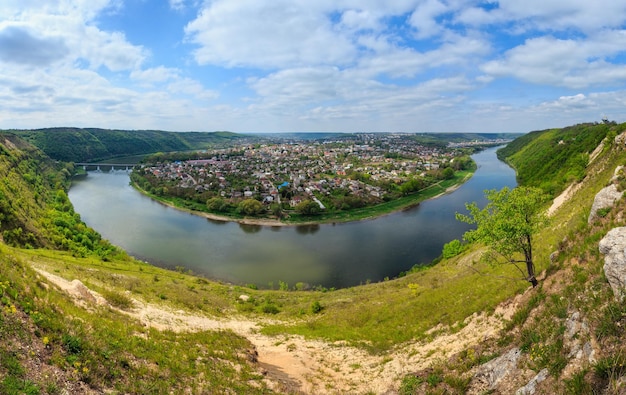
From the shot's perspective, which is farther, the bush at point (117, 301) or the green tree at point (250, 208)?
the green tree at point (250, 208)

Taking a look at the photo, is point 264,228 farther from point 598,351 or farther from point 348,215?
point 598,351

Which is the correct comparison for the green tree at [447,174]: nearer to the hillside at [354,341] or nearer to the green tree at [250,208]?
the green tree at [250,208]

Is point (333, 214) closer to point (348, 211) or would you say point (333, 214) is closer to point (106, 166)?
point (348, 211)

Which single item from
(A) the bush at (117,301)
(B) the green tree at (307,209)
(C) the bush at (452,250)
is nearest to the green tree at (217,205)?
(B) the green tree at (307,209)

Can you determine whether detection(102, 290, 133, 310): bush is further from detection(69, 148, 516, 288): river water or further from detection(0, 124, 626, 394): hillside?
detection(69, 148, 516, 288): river water

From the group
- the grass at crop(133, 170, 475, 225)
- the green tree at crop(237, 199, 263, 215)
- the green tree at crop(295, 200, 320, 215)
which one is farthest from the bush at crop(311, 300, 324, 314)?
the green tree at crop(237, 199, 263, 215)

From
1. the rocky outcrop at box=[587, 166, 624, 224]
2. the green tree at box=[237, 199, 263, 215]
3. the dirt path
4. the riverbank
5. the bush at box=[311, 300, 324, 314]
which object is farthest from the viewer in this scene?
the green tree at box=[237, 199, 263, 215]
